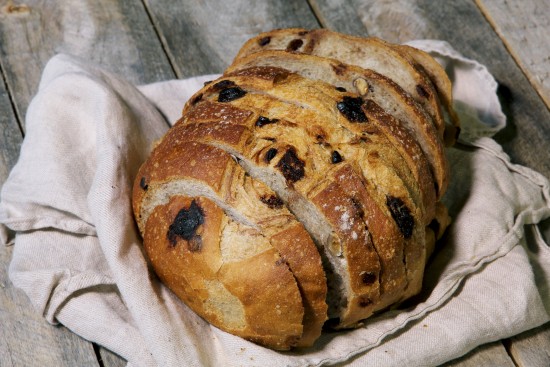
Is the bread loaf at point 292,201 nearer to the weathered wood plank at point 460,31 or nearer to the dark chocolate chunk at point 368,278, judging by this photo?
the dark chocolate chunk at point 368,278

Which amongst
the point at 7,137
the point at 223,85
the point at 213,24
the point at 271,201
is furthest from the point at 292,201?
the point at 213,24

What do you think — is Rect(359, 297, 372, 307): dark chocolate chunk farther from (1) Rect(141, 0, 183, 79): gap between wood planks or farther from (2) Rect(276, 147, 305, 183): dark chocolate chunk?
(1) Rect(141, 0, 183, 79): gap between wood planks

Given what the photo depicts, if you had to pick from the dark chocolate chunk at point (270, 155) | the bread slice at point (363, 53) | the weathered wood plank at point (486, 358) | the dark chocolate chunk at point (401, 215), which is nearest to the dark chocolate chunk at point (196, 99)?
the bread slice at point (363, 53)

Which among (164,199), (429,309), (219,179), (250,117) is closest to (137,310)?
(164,199)

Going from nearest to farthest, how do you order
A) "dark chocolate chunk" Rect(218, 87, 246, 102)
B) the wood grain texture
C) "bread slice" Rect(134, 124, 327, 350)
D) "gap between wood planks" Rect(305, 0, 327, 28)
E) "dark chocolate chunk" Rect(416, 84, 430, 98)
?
1. "bread slice" Rect(134, 124, 327, 350)
2. "dark chocolate chunk" Rect(218, 87, 246, 102)
3. "dark chocolate chunk" Rect(416, 84, 430, 98)
4. the wood grain texture
5. "gap between wood planks" Rect(305, 0, 327, 28)

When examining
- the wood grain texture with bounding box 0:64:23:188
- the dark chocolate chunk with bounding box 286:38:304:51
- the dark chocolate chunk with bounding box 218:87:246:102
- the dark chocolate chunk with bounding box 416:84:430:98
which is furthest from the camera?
the wood grain texture with bounding box 0:64:23:188

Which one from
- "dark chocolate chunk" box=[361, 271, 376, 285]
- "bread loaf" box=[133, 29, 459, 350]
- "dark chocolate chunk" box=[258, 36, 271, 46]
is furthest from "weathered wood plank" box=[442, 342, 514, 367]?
"dark chocolate chunk" box=[258, 36, 271, 46]

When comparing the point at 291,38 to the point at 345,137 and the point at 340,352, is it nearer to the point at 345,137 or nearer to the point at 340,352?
the point at 345,137
